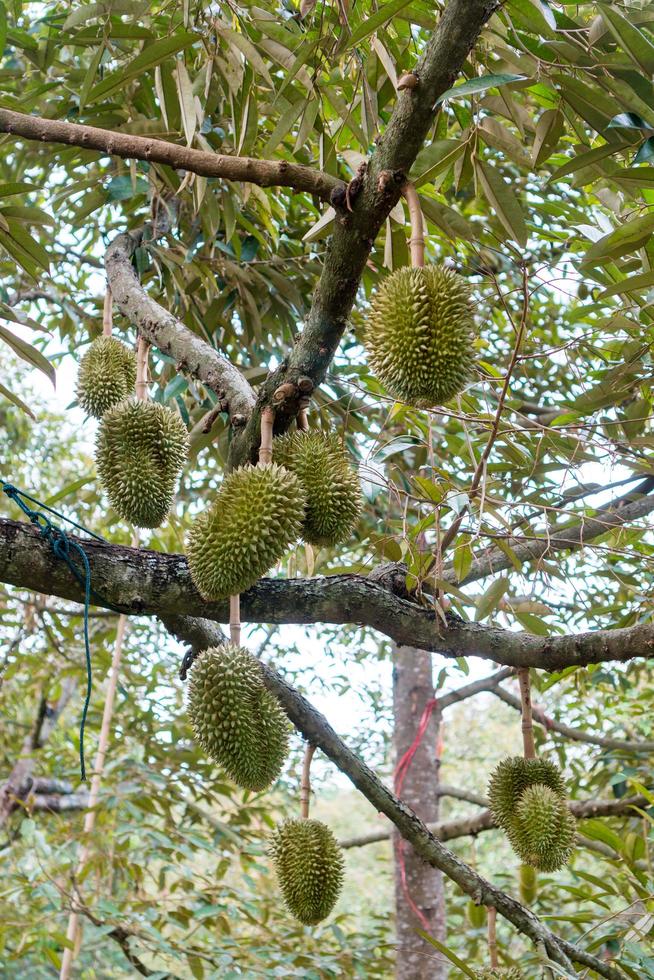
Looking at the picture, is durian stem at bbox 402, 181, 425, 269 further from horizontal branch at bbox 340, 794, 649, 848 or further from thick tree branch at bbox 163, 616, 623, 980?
horizontal branch at bbox 340, 794, 649, 848

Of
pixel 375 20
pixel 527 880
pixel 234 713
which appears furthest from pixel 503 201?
pixel 527 880

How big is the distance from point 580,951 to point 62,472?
4.33 m

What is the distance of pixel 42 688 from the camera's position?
3.61m

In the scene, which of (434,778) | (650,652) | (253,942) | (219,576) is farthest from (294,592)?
(434,778)

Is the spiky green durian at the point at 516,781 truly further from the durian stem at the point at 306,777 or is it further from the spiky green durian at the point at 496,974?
the durian stem at the point at 306,777

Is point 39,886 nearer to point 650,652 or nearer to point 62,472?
point 650,652

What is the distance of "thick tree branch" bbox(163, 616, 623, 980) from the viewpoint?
150 cm

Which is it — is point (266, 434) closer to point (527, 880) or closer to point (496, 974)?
point (496, 974)

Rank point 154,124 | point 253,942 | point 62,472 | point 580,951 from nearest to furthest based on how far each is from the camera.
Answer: point 580,951, point 154,124, point 253,942, point 62,472

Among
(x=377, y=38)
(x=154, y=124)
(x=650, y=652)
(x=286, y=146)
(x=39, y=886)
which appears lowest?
(x=39, y=886)

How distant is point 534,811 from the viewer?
1535 millimetres

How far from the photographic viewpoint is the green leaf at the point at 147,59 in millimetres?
1378

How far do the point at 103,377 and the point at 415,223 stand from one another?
2.36 ft

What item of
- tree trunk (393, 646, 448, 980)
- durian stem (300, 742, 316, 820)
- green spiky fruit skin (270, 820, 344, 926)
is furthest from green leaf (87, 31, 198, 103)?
tree trunk (393, 646, 448, 980)
